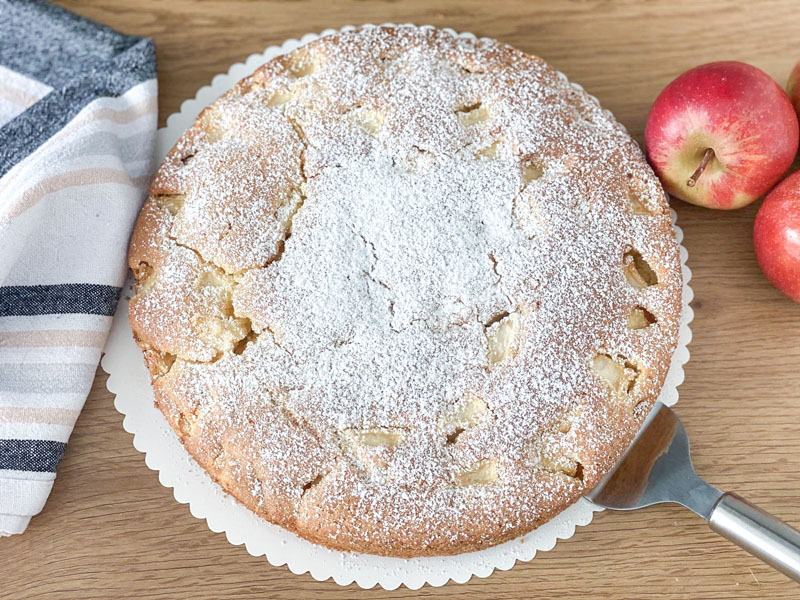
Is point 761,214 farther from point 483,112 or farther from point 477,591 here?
point 477,591

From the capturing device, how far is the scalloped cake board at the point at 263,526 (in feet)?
4.63

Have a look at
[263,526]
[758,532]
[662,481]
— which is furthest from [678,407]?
[263,526]

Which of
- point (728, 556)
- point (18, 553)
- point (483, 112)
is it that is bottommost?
point (18, 553)

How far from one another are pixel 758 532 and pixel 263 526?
941 millimetres

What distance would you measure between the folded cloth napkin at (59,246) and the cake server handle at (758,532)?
4.25ft

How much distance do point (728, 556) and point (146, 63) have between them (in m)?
1.68

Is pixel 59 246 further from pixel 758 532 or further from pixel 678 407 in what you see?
pixel 758 532

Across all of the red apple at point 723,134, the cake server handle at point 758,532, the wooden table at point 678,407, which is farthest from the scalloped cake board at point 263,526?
the red apple at point 723,134

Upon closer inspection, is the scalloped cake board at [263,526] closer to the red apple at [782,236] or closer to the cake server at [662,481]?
the cake server at [662,481]

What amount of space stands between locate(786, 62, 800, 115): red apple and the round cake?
0.44 meters

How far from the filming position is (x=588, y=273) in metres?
1.42

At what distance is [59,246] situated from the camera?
1500mm

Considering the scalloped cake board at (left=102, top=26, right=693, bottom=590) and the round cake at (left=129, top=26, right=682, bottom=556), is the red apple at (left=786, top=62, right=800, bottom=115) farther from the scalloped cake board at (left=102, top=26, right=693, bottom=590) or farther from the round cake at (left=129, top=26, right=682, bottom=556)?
the scalloped cake board at (left=102, top=26, right=693, bottom=590)

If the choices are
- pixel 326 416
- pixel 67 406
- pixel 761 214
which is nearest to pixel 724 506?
pixel 761 214
